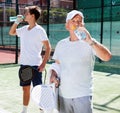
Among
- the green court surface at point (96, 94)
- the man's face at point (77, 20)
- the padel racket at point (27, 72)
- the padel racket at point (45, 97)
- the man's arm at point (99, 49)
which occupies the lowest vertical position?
the green court surface at point (96, 94)

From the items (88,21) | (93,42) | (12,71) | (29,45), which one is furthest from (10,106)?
(88,21)

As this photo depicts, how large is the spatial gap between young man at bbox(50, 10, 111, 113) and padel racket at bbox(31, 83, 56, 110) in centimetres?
11

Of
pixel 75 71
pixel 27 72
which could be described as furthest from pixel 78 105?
pixel 27 72

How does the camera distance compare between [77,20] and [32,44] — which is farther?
[32,44]

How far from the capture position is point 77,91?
11.3 ft

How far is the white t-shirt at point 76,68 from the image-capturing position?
3.42 m

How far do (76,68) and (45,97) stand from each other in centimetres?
40

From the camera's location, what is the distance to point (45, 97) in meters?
3.41

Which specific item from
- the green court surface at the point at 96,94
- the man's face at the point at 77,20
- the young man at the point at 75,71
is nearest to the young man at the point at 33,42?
the green court surface at the point at 96,94

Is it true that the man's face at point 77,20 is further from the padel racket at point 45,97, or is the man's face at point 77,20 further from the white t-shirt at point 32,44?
the white t-shirt at point 32,44

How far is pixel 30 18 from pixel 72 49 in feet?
6.75

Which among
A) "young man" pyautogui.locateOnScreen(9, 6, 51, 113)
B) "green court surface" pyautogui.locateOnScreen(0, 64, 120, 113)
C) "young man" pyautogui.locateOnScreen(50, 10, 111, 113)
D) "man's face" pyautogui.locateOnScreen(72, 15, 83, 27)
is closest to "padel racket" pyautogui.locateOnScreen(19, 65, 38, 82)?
"young man" pyautogui.locateOnScreen(9, 6, 51, 113)

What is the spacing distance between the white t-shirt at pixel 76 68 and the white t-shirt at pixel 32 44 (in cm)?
186

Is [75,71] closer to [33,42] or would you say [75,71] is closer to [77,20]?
[77,20]
